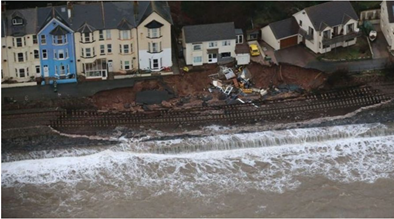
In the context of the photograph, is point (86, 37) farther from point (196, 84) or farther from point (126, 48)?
point (196, 84)

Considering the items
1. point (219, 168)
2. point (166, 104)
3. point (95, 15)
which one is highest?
point (95, 15)

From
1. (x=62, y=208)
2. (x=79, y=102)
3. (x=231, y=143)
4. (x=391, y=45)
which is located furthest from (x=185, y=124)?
(x=391, y=45)

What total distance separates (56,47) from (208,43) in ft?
29.2

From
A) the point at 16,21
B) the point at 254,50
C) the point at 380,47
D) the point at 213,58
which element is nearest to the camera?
the point at 16,21

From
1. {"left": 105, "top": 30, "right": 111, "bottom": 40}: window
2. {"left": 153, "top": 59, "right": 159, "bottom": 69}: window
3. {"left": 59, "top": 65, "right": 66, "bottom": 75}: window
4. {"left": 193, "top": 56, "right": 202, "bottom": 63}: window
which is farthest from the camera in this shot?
{"left": 193, "top": 56, "right": 202, "bottom": 63}: window

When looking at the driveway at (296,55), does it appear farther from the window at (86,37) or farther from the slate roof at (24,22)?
the slate roof at (24,22)

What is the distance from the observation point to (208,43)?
53438 mm

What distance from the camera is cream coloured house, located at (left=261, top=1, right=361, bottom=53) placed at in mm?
54594

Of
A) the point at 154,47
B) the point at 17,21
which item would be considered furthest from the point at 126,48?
the point at 17,21

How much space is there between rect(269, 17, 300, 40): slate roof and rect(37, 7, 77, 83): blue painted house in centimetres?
1236

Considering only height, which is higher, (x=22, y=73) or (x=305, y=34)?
(x=305, y=34)

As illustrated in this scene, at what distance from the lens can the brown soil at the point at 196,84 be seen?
5131 centimetres

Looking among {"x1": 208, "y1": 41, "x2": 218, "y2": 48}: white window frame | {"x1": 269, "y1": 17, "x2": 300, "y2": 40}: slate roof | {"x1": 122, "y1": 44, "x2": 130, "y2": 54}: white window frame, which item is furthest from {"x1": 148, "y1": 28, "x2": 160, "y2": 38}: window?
{"x1": 269, "y1": 17, "x2": 300, "y2": 40}: slate roof

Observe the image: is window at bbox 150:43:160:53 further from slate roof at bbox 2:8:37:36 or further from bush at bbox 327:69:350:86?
bush at bbox 327:69:350:86
